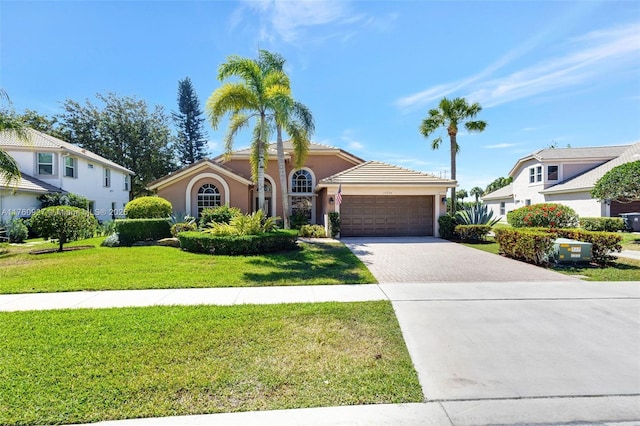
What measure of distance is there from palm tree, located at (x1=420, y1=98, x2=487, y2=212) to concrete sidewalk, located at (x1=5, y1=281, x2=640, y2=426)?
14.5m

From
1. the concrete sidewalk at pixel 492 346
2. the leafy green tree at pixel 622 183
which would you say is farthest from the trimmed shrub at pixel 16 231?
the leafy green tree at pixel 622 183

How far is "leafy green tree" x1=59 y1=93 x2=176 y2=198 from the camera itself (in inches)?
1287

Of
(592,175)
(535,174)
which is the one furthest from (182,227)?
(592,175)

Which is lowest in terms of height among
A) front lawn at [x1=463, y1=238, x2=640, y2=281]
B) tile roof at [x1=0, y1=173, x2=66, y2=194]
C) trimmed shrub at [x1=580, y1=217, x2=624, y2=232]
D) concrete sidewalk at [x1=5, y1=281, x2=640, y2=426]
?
concrete sidewalk at [x1=5, y1=281, x2=640, y2=426]

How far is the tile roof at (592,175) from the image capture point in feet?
Answer: 68.6

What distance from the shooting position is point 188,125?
136 feet

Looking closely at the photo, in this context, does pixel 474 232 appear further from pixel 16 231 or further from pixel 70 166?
pixel 70 166

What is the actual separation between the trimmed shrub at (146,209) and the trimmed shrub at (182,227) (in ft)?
6.21

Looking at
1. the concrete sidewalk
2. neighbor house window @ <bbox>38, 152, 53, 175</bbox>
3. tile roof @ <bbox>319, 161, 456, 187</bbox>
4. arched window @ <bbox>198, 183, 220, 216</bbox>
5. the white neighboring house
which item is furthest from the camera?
neighbor house window @ <bbox>38, 152, 53, 175</bbox>

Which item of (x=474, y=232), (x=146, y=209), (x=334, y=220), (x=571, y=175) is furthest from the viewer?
(x=571, y=175)

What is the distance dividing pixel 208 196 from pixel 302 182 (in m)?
6.46

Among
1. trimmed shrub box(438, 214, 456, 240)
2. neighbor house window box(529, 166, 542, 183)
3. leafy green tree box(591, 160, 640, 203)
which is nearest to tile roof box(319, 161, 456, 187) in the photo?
trimmed shrub box(438, 214, 456, 240)

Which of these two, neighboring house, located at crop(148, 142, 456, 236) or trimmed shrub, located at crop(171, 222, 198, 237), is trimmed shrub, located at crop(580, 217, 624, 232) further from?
trimmed shrub, located at crop(171, 222, 198, 237)

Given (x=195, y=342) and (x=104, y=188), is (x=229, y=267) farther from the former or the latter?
(x=104, y=188)
